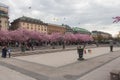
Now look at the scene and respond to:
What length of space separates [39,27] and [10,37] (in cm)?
5258

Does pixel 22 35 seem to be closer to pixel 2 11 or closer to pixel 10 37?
pixel 10 37

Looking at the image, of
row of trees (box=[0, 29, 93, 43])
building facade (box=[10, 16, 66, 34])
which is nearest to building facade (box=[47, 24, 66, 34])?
building facade (box=[10, 16, 66, 34])

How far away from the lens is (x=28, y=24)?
125625mm

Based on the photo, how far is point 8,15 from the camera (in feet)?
379

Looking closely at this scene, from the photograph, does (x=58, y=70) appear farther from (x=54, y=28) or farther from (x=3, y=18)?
(x=54, y=28)

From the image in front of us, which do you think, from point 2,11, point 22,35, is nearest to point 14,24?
point 2,11

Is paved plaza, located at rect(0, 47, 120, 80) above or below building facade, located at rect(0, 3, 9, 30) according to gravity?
below

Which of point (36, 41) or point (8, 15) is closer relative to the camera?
point (36, 41)

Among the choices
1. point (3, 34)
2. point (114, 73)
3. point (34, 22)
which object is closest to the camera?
point (114, 73)

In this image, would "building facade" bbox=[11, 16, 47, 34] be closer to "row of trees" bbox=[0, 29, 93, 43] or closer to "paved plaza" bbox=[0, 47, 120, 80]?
"row of trees" bbox=[0, 29, 93, 43]

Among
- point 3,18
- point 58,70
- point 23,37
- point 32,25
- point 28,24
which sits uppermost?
point 3,18

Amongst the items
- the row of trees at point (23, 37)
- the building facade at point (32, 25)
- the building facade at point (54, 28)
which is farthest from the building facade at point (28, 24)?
the row of trees at point (23, 37)

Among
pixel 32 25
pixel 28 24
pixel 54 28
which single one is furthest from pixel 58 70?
pixel 54 28

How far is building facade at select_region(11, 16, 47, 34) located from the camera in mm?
120688
